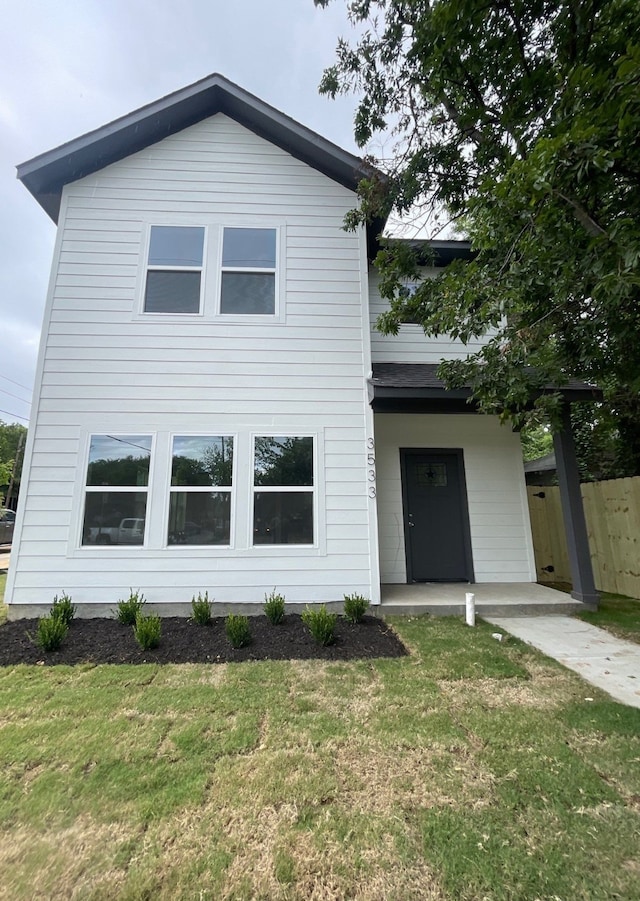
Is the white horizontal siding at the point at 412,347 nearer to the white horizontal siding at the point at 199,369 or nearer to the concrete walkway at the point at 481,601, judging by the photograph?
the white horizontal siding at the point at 199,369

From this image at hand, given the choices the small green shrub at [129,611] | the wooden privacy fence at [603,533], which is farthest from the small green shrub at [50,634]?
the wooden privacy fence at [603,533]

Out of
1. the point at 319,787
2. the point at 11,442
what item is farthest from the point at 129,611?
the point at 11,442

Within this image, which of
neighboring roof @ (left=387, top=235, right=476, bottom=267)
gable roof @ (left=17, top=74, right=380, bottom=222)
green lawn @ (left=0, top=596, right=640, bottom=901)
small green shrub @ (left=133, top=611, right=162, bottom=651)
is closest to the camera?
green lawn @ (left=0, top=596, right=640, bottom=901)

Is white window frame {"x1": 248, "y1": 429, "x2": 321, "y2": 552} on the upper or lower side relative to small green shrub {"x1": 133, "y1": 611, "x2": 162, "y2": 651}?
upper

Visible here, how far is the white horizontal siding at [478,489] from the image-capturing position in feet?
21.0

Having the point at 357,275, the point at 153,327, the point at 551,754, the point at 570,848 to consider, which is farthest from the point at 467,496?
the point at 153,327

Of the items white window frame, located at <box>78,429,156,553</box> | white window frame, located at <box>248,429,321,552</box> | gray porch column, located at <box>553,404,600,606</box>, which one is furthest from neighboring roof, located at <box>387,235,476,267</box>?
white window frame, located at <box>78,429,156,553</box>

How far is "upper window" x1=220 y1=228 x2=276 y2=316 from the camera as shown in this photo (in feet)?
19.2

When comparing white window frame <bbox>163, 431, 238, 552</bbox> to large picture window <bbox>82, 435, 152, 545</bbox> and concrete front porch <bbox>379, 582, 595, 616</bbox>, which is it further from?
concrete front porch <bbox>379, 582, 595, 616</bbox>

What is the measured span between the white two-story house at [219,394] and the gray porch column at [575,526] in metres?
1.01

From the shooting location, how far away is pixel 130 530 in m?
5.23

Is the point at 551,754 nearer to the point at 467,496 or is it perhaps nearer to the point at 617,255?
the point at 617,255

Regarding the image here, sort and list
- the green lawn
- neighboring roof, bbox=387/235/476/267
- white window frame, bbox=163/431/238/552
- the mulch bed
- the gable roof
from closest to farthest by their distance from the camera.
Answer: the green lawn
the mulch bed
white window frame, bbox=163/431/238/552
the gable roof
neighboring roof, bbox=387/235/476/267

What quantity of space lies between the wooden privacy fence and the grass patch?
57 centimetres
